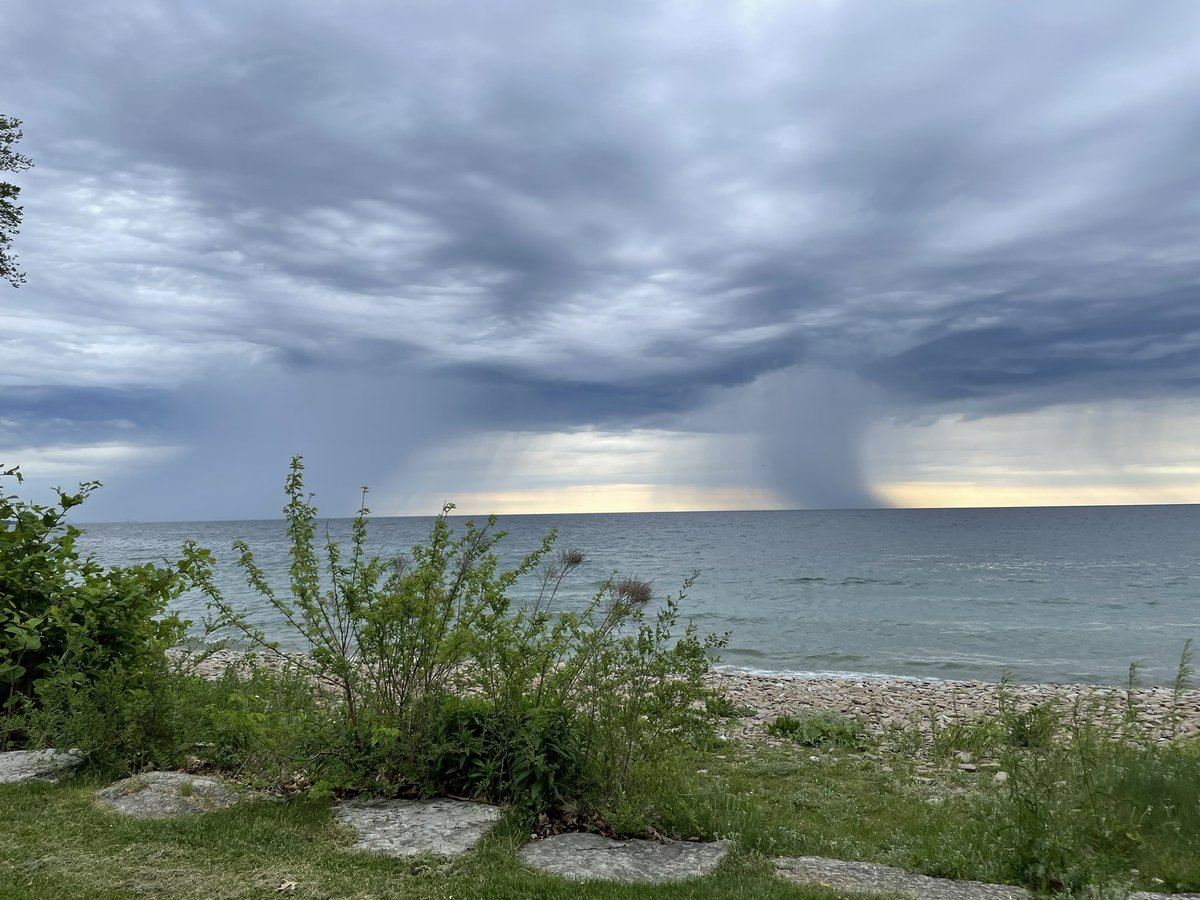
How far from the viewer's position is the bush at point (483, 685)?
5.89m

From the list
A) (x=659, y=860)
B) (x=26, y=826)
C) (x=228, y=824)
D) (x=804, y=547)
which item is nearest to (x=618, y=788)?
(x=659, y=860)

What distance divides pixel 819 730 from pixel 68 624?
402 inches

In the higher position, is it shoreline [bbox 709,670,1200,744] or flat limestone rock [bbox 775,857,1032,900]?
flat limestone rock [bbox 775,857,1032,900]

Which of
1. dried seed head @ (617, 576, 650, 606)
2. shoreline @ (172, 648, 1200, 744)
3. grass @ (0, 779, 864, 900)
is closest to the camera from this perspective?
grass @ (0, 779, 864, 900)

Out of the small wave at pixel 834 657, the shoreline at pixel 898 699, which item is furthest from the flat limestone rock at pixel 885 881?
the small wave at pixel 834 657

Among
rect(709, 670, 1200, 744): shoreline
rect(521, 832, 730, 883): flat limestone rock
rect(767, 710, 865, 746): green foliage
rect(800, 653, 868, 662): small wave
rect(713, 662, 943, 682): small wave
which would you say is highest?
rect(521, 832, 730, 883): flat limestone rock

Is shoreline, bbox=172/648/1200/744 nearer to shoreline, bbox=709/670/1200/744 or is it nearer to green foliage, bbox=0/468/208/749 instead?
shoreline, bbox=709/670/1200/744

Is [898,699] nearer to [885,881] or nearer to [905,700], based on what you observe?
[905,700]

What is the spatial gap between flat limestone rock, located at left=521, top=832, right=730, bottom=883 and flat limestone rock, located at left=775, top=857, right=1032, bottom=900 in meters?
0.53

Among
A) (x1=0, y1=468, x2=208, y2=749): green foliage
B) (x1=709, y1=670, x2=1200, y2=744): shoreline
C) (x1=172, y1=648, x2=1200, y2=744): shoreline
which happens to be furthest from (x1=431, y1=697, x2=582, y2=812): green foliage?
(x1=709, y1=670, x2=1200, y2=744): shoreline

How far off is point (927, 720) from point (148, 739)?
42.8 feet

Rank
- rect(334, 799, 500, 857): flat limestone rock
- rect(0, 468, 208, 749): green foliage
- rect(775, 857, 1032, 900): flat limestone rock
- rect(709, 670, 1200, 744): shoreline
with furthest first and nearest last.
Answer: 1. rect(709, 670, 1200, 744): shoreline
2. rect(0, 468, 208, 749): green foliage
3. rect(334, 799, 500, 857): flat limestone rock
4. rect(775, 857, 1032, 900): flat limestone rock

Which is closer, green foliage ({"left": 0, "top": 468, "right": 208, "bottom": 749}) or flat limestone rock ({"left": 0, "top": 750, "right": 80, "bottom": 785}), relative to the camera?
flat limestone rock ({"left": 0, "top": 750, "right": 80, "bottom": 785})

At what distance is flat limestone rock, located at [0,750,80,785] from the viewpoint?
6551mm
